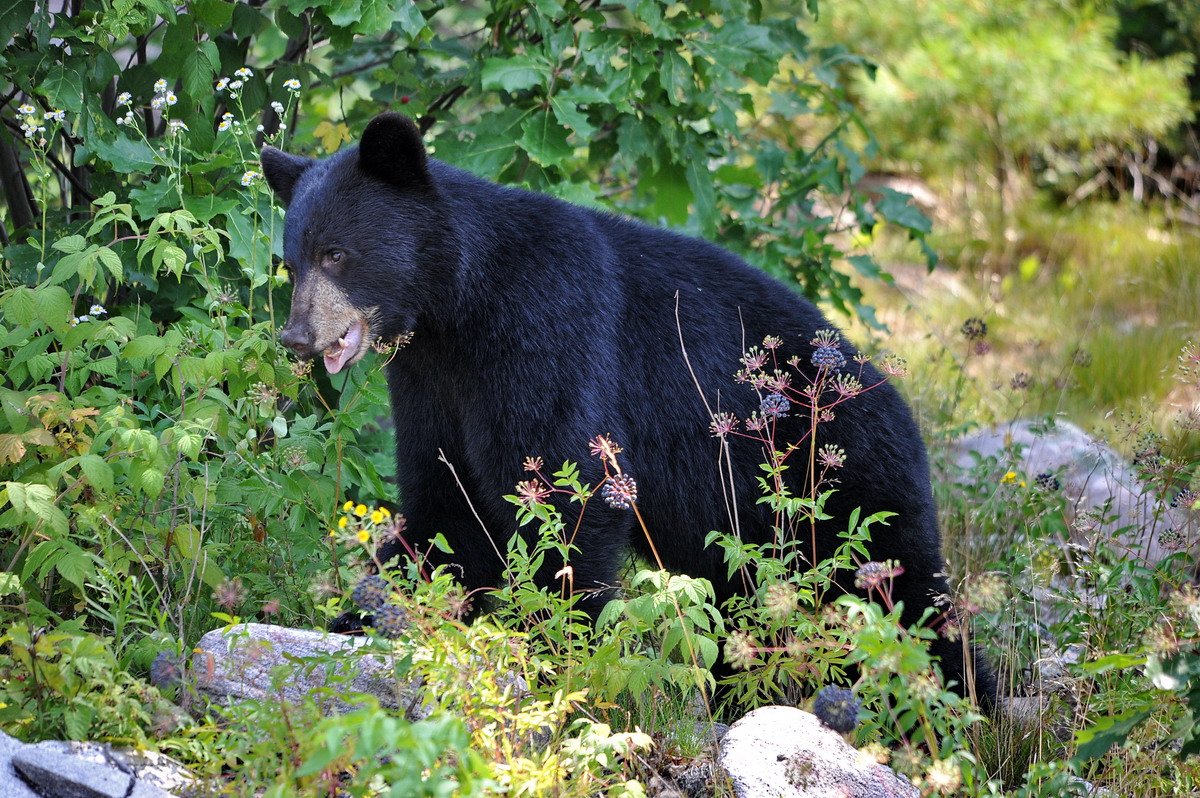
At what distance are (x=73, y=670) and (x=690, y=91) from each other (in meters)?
3.36

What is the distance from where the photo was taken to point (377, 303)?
3.50 m

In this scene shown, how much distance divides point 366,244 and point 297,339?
0.38 m

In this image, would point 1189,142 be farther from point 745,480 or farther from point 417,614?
point 417,614

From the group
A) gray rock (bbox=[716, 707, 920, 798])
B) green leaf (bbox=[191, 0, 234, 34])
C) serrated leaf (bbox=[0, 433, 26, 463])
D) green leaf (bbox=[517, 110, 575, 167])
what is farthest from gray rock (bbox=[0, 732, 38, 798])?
green leaf (bbox=[517, 110, 575, 167])

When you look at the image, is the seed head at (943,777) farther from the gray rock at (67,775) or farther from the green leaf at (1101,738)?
the gray rock at (67,775)

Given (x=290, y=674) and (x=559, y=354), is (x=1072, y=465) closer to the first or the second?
(x=559, y=354)

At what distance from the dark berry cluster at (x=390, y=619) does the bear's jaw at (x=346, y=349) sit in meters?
1.25

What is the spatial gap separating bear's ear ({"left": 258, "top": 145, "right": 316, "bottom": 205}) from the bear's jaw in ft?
1.96

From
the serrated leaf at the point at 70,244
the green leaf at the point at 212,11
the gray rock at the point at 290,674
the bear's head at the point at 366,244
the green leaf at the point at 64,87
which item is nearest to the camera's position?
the gray rock at the point at 290,674

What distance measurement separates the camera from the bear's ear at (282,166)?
12.2 ft

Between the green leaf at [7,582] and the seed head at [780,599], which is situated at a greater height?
the green leaf at [7,582]

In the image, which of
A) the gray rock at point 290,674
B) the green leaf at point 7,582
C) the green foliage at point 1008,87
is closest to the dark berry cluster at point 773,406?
the gray rock at point 290,674

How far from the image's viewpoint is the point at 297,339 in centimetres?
331

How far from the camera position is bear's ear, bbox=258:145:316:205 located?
146 inches
